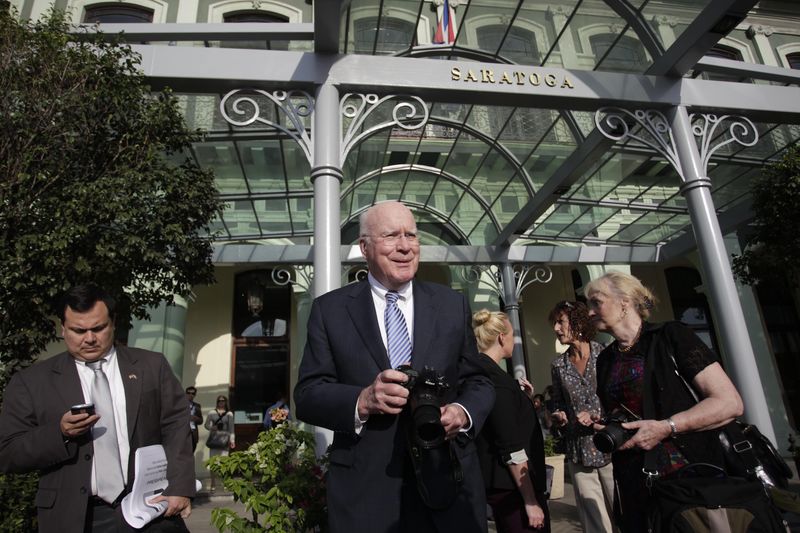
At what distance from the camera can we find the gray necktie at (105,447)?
1957 mm

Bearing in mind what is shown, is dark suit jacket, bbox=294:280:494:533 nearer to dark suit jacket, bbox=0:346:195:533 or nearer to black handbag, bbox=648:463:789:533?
black handbag, bbox=648:463:789:533

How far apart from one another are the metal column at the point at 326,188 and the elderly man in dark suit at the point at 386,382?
1911 mm

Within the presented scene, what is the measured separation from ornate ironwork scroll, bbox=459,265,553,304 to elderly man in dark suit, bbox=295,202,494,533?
8.20m

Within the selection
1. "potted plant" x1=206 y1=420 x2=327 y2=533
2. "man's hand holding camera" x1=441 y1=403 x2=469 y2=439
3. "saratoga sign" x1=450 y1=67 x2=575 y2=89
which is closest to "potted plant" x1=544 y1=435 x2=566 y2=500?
"potted plant" x1=206 y1=420 x2=327 y2=533

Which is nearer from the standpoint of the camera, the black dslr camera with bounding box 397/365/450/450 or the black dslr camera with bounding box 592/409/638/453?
the black dslr camera with bounding box 397/365/450/450

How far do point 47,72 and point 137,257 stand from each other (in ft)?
5.13

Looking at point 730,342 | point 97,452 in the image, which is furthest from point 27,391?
point 730,342

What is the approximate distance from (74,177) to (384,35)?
3.63 meters

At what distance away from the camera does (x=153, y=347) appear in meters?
9.87

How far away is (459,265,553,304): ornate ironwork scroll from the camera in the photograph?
10.1 metres

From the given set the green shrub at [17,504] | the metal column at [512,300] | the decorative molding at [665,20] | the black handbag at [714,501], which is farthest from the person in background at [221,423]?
the decorative molding at [665,20]

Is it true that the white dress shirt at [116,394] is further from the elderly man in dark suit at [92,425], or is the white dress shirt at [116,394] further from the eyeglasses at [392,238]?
the eyeglasses at [392,238]

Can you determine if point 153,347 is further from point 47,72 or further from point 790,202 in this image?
point 790,202

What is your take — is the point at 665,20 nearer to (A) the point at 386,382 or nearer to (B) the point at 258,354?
(A) the point at 386,382
